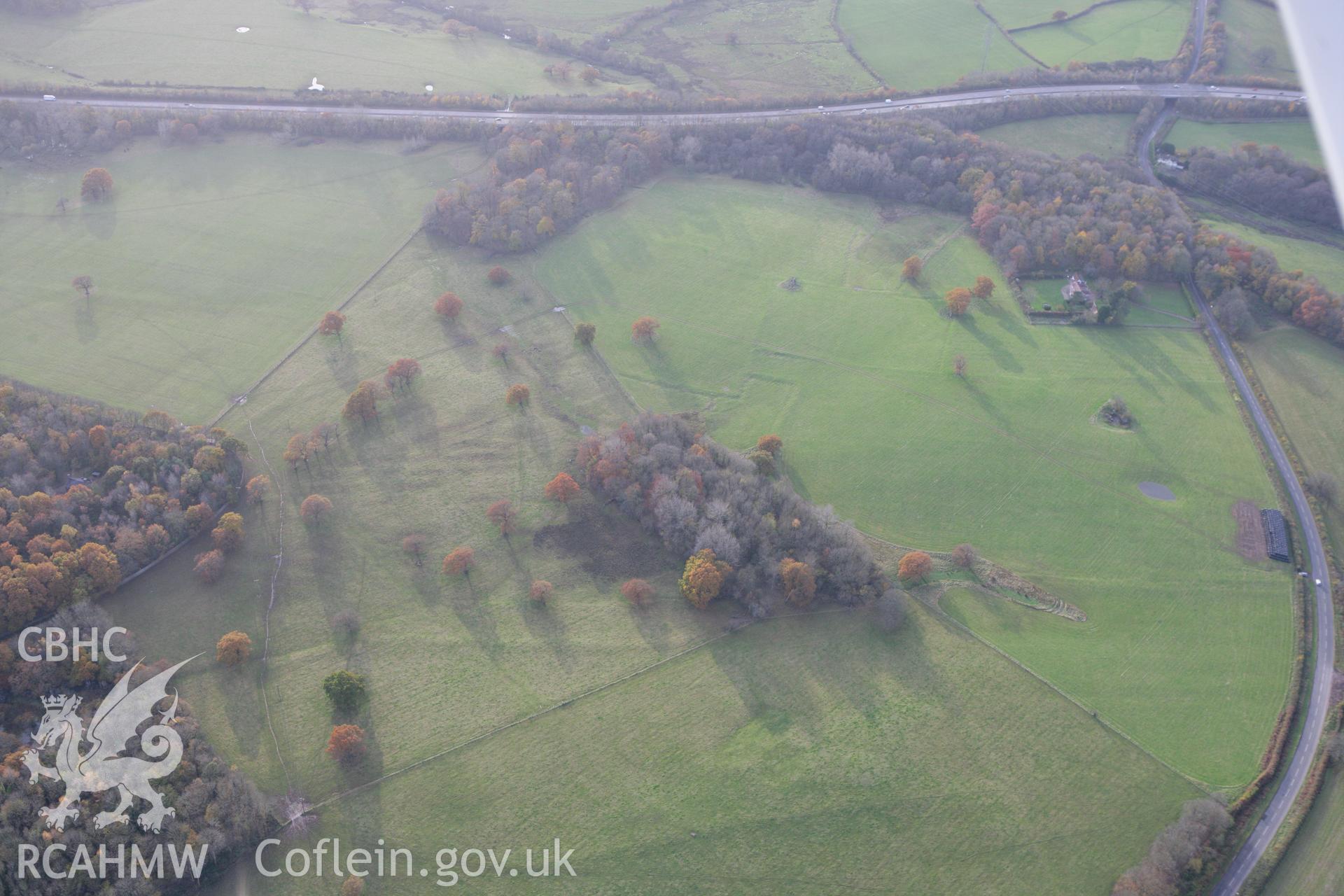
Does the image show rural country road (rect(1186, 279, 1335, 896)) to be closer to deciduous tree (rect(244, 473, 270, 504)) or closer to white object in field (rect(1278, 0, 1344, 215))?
white object in field (rect(1278, 0, 1344, 215))

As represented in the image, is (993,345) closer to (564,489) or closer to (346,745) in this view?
(564,489)

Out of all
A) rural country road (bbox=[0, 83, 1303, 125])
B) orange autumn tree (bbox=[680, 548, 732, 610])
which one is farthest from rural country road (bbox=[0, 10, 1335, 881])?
orange autumn tree (bbox=[680, 548, 732, 610])

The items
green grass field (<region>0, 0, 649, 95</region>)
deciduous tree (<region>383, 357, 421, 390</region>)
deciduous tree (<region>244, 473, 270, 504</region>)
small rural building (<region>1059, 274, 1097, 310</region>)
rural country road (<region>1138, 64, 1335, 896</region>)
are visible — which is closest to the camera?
rural country road (<region>1138, 64, 1335, 896</region>)

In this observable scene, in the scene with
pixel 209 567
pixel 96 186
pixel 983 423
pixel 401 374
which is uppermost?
pixel 983 423

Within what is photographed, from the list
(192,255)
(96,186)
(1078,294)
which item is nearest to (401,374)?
(192,255)

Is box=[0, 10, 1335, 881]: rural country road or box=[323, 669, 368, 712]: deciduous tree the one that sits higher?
box=[0, 10, 1335, 881]: rural country road
